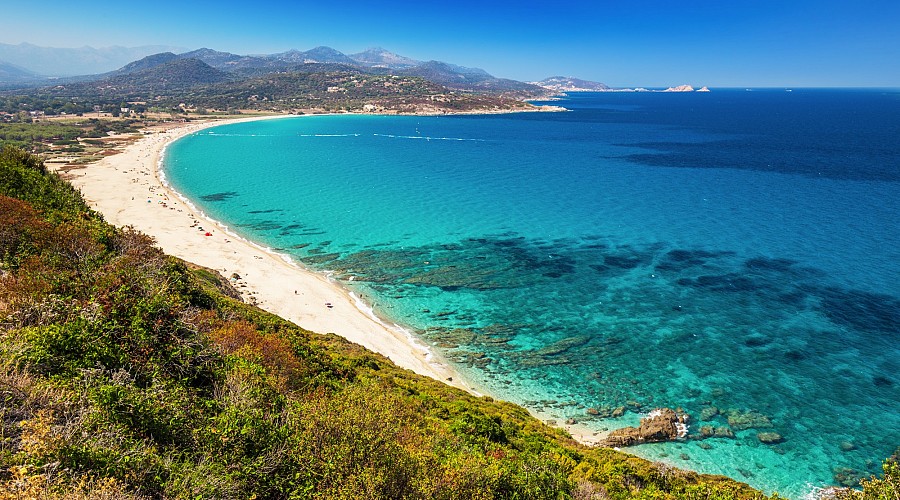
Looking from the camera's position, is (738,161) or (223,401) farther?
(738,161)

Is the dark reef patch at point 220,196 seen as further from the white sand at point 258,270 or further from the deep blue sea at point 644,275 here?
the white sand at point 258,270

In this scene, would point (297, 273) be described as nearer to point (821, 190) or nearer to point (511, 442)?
point (511, 442)

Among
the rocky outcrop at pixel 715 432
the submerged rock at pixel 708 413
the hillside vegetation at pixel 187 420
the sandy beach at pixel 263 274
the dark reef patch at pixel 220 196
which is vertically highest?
the hillside vegetation at pixel 187 420

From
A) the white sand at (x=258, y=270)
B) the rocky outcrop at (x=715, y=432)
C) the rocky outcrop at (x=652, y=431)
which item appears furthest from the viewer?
the white sand at (x=258, y=270)

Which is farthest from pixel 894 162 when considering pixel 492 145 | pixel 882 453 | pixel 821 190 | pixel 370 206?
pixel 370 206

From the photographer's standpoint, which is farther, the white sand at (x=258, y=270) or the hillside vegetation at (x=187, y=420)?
the white sand at (x=258, y=270)

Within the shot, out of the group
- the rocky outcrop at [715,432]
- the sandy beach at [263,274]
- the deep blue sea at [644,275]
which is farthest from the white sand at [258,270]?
the rocky outcrop at [715,432]
